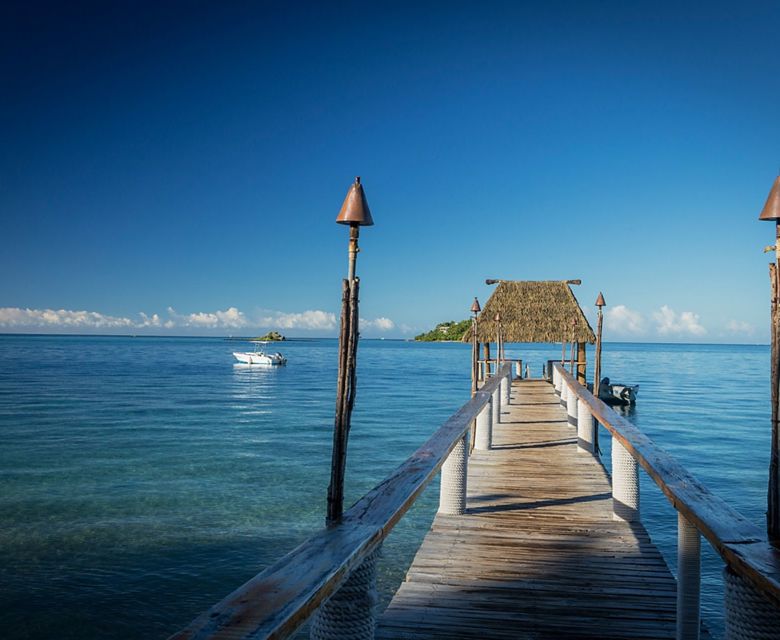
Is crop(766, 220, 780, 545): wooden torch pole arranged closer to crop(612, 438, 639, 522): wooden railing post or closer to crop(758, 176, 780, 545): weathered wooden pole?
crop(758, 176, 780, 545): weathered wooden pole

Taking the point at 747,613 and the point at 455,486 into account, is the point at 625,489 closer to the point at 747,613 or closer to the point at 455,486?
the point at 455,486

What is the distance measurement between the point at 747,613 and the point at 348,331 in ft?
7.92

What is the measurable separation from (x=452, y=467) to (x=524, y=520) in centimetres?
87

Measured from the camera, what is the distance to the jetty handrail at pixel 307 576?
203cm

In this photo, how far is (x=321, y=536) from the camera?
3.03 meters

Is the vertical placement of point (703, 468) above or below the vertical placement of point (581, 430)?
below

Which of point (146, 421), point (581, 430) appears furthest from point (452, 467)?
point (146, 421)

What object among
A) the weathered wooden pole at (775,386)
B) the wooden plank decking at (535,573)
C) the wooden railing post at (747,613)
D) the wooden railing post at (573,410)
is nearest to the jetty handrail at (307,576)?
the wooden plank decking at (535,573)

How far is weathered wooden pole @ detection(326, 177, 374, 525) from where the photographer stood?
3906 millimetres

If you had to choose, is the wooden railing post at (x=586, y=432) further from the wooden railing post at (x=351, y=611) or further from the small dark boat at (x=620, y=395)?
the small dark boat at (x=620, y=395)

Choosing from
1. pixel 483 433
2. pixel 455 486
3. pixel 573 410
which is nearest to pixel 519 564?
pixel 455 486

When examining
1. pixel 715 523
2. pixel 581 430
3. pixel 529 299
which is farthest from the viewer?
pixel 529 299

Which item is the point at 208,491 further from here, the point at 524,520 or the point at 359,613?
the point at 359,613

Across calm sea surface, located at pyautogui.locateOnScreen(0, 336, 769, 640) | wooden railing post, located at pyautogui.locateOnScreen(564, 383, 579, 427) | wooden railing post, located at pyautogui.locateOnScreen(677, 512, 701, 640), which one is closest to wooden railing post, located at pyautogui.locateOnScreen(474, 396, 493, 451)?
calm sea surface, located at pyautogui.locateOnScreen(0, 336, 769, 640)
